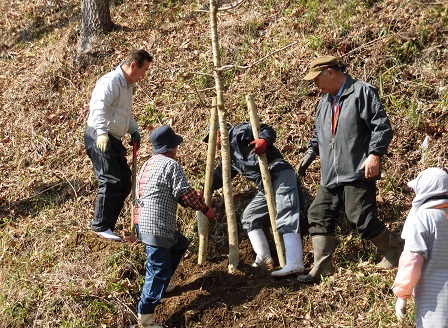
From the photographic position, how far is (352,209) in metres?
6.05

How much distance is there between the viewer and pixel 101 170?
7234 mm

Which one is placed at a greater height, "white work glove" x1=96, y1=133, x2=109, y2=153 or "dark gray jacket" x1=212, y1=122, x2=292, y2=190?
"white work glove" x1=96, y1=133, x2=109, y2=153

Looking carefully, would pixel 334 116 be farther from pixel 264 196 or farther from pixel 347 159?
pixel 264 196

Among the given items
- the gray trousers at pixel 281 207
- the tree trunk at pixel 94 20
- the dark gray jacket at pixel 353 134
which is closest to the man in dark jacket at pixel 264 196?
the gray trousers at pixel 281 207

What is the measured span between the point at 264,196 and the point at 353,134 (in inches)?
55.8

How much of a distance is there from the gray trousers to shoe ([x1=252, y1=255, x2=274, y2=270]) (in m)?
0.35

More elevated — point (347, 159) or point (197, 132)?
point (347, 159)

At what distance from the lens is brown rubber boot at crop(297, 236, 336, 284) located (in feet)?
20.6

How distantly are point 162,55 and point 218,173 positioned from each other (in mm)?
4012

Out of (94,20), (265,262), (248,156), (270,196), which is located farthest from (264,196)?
(94,20)

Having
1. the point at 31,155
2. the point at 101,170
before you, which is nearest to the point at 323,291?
the point at 101,170

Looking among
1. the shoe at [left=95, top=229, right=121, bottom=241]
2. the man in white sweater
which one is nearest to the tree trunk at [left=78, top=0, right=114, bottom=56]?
the man in white sweater

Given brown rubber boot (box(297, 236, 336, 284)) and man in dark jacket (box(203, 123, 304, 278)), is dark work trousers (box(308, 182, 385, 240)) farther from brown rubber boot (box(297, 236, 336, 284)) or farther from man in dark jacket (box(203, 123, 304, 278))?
man in dark jacket (box(203, 123, 304, 278))

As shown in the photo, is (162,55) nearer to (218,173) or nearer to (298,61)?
(298,61)
